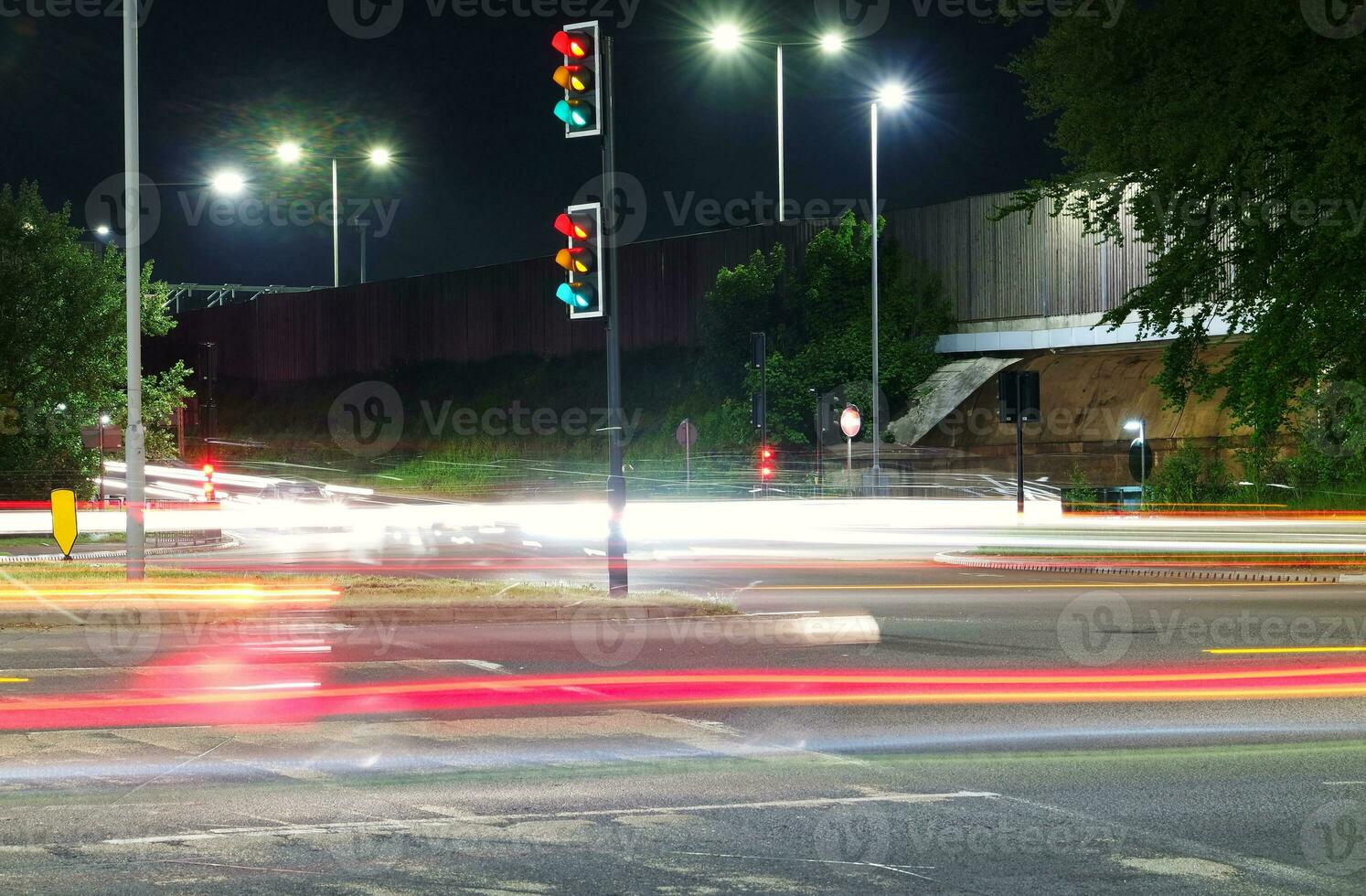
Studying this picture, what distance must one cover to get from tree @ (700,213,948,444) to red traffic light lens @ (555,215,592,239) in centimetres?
3284

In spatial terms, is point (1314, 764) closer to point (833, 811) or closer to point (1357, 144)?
point (833, 811)

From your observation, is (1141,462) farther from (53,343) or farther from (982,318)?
(53,343)

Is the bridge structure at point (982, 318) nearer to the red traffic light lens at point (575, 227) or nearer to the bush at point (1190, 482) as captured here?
the bush at point (1190, 482)

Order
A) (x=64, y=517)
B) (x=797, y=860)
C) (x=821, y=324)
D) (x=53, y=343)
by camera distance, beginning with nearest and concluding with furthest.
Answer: (x=797, y=860)
(x=64, y=517)
(x=53, y=343)
(x=821, y=324)

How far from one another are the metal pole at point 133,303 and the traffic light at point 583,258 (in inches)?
260

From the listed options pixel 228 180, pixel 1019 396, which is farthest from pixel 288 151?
pixel 1019 396

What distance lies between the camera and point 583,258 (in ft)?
50.9

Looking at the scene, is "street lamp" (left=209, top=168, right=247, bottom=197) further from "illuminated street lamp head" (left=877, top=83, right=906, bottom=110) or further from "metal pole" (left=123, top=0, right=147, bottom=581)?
"illuminated street lamp head" (left=877, top=83, right=906, bottom=110)

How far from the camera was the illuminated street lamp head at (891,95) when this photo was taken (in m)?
42.6

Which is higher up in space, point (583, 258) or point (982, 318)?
point (982, 318)

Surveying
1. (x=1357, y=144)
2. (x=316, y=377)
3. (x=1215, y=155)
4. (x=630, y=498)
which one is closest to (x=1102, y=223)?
(x=1215, y=155)

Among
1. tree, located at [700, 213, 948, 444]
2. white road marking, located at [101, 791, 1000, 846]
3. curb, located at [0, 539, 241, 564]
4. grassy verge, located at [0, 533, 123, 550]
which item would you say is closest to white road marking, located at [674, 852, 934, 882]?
white road marking, located at [101, 791, 1000, 846]

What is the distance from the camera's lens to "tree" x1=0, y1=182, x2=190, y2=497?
38438mm

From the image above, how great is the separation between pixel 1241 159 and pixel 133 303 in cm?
1472
